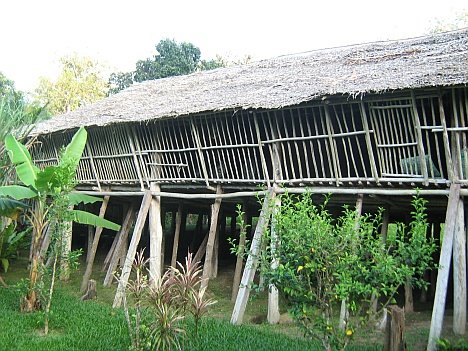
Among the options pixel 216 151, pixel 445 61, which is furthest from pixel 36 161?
pixel 445 61

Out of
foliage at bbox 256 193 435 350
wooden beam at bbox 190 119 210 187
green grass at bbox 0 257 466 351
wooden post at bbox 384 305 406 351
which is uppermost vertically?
wooden beam at bbox 190 119 210 187

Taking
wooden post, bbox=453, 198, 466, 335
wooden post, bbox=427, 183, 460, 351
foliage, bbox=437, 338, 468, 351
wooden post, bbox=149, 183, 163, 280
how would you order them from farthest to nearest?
1. wooden post, bbox=149, 183, 163, 280
2. wooden post, bbox=453, 198, 466, 335
3. wooden post, bbox=427, 183, 460, 351
4. foliage, bbox=437, 338, 468, 351

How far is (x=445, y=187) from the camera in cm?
764

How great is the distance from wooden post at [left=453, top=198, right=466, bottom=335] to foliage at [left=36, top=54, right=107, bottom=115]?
974 inches

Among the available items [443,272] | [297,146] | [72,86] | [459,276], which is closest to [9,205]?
[297,146]

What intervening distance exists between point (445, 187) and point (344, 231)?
9.70 ft

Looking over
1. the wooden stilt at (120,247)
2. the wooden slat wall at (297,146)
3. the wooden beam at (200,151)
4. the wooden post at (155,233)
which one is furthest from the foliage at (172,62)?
the wooden beam at (200,151)

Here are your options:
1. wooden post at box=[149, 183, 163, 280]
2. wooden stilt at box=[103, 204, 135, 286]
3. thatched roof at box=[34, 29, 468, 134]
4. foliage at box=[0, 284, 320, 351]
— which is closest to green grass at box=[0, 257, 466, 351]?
foliage at box=[0, 284, 320, 351]

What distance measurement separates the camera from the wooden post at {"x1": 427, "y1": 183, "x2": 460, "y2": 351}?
22.2ft

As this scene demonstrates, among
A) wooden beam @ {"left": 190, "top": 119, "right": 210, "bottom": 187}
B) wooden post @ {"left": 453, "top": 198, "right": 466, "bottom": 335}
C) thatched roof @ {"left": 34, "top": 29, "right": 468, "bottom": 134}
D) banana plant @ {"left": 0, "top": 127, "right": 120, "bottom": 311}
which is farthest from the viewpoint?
wooden beam @ {"left": 190, "top": 119, "right": 210, "bottom": 187}

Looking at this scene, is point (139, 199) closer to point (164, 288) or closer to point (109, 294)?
point (109, 294)

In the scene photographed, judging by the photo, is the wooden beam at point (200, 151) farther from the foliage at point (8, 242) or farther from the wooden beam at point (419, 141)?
the foliage at point (8, 242)

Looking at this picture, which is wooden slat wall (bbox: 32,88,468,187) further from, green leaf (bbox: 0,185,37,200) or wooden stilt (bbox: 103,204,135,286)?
green leaf (bbox: 0,185,37,200)

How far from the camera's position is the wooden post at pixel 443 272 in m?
6.77
